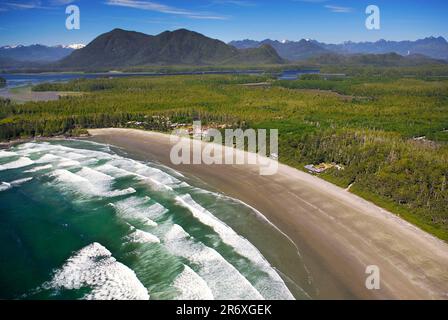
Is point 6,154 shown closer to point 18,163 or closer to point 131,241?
point 18,163

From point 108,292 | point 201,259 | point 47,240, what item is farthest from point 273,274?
point 47,240

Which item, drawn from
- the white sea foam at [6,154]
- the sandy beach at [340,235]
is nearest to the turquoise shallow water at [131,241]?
the sandy beach at [340,235]

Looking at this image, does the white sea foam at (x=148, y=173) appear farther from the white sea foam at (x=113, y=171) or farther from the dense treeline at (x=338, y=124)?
the dense treeline at (x=338, y=124)

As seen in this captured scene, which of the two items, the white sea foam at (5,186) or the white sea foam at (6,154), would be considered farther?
the white sea foam at (6,154)

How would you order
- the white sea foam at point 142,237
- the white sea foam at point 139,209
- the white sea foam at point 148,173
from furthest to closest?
the white sea foam at point 148,173
the white sea foam at point 139,209
the white sea foam at point 142,237
